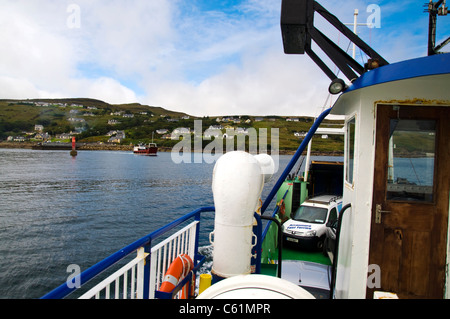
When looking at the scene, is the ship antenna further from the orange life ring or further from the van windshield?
the van windshield

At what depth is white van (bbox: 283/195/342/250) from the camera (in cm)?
988

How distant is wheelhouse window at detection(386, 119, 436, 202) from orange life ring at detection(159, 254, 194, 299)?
2.63 metres

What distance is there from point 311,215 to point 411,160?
26.4ft

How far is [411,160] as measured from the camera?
3500mm

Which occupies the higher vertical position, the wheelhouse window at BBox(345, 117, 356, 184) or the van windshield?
the wheelhouse window at BBox(345, 117, 356, 184)

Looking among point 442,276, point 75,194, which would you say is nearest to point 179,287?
point 442,276

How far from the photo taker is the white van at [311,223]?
32.4ft

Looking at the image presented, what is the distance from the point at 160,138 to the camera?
135 m

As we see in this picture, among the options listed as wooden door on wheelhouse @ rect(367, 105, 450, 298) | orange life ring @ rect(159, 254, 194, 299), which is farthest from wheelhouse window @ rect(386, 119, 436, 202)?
orange life ring @ rect(159, 254, 194, 299)

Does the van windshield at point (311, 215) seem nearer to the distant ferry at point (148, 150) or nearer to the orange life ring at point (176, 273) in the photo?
the orange life ring at point (176, 273)

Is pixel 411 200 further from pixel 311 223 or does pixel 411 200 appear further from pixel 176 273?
pixel 311 223
